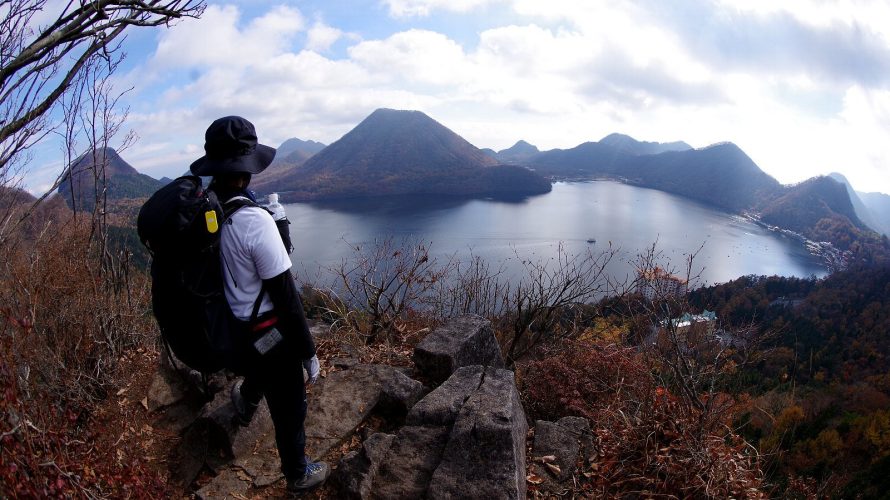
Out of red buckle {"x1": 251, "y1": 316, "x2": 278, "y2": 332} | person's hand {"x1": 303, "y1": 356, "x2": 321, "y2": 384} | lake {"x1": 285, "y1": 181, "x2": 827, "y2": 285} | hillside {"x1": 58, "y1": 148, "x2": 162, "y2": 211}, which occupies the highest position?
hillside {"x1": 58, "y1": 148, "x2": 162, "y2": 211}

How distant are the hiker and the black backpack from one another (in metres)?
0.04

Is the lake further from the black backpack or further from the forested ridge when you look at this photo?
the black backpack

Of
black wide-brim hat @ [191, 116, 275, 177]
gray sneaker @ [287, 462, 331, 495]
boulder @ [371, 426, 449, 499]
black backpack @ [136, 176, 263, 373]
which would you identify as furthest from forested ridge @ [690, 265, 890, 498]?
black wide-brim hat @ [191, 116, 275, 177]

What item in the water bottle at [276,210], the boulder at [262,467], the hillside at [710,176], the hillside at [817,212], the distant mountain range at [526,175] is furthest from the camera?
the hillside at [710,176]

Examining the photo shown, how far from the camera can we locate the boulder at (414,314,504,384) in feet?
13.5

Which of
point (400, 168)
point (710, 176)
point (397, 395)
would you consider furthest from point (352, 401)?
point (710, 176)

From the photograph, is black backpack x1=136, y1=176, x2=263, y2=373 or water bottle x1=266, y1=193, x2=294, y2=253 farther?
water bottle x1=266, y1=193, x2=294, y2=253

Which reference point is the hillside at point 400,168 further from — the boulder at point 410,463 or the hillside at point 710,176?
the boulder at point 410,463

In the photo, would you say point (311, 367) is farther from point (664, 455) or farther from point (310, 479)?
point (664, 455)

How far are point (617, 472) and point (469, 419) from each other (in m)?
0.91

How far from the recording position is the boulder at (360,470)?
2.69m

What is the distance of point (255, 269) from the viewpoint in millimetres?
2129

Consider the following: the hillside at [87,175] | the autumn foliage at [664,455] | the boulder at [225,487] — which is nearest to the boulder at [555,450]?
the autumn foliage at [664,455]

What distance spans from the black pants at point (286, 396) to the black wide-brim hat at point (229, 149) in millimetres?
835
